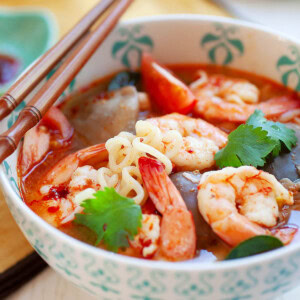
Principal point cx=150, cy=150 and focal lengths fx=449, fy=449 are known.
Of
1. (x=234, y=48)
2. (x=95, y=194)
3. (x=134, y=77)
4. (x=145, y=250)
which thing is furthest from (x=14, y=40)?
(x=145, y=250)

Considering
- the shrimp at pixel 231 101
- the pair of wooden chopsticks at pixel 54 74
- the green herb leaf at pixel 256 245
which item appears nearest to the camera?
the green herb leaf at pixel 256 245

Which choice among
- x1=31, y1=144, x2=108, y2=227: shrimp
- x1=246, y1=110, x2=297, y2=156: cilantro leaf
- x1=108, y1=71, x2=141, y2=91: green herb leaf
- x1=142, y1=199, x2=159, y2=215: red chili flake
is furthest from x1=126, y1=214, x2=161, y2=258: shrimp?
x1=108, y1=71, x2=141, y2=91: green herb leaf

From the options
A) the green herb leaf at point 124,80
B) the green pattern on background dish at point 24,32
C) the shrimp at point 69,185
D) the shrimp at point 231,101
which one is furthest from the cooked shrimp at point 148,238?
the green pattern on background dish at point 24,32

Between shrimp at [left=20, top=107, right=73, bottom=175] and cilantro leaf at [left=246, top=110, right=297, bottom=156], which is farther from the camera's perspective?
shrimp at [left=20, top=107, right=73, bottom=175]

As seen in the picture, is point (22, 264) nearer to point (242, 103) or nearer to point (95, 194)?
point (95, 194)

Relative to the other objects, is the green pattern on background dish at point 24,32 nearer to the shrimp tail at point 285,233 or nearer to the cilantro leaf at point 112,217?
the cilantro leaf at point 112,217

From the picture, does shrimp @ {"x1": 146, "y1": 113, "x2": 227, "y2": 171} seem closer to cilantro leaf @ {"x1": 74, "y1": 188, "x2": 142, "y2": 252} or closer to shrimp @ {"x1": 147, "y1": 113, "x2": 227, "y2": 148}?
shrimp @ {"x1": 147, "y1": 113, "x2": 227, "y2": 148}
